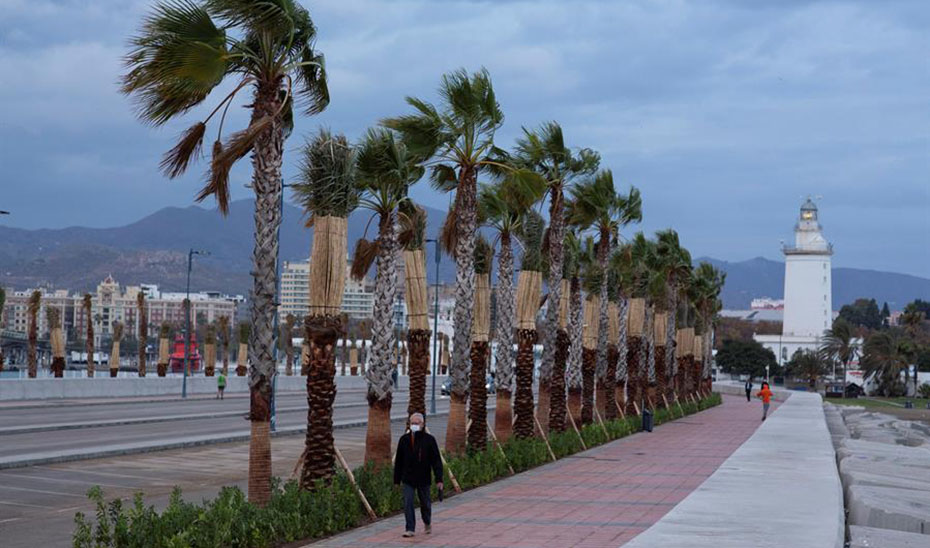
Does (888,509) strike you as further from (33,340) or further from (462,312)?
(33,340)

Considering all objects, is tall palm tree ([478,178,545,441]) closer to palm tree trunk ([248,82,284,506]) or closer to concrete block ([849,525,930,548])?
palm tree trunk ([248,82,284,506])

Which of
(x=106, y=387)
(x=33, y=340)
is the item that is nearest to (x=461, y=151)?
(x=106, y=387)

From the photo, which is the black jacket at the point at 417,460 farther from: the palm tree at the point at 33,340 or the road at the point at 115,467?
the palm tree at the point at 33,340

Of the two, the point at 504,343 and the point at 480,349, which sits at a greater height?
the point at 504,343

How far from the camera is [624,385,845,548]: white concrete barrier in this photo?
13.1 m

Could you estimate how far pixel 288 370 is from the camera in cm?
9381

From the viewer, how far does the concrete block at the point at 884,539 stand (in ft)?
46.4

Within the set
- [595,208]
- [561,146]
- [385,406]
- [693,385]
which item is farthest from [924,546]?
[693,385]

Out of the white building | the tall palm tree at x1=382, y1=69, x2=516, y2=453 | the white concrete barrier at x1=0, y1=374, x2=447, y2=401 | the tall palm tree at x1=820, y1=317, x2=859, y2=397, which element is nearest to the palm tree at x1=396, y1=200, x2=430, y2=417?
the tall palm tree at x1=382, y1=69, x2=516, y2=453

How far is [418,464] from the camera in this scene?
15.9 m

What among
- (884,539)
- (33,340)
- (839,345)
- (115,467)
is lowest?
(115,467)

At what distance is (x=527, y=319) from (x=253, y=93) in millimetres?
15216

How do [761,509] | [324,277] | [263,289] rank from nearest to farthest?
[761,509] < [263,289] < [324,277]

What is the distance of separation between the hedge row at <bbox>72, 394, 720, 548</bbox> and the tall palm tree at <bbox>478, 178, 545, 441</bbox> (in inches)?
263
